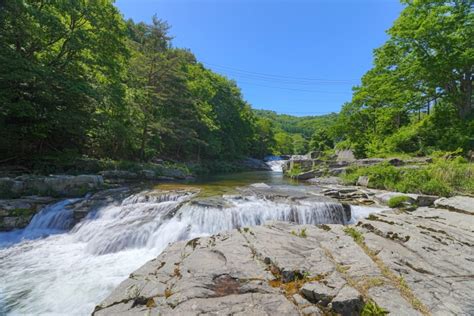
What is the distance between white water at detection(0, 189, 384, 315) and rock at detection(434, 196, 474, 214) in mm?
3017

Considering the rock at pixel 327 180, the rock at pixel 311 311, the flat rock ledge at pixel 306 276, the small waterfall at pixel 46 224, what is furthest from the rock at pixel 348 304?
the rock at pixel 327 180

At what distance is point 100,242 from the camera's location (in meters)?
6.61

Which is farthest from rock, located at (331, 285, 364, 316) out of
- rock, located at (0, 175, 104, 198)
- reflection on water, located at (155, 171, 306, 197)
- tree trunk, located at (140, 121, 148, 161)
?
tree trunk, located at (140, 121, 148, 161)

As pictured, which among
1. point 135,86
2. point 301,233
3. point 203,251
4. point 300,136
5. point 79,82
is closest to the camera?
point 203,251

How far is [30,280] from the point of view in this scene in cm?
489

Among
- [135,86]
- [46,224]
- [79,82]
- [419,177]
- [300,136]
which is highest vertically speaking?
[300,136]

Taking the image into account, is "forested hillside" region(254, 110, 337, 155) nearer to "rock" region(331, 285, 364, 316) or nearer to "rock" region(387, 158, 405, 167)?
"rock" region(387, 158, 405, 167)

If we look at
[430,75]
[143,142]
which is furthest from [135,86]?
[430,75]

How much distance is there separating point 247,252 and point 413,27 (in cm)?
1963

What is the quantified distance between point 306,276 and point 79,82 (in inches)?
484

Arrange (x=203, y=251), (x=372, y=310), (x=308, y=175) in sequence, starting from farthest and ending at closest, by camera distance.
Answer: (x=308, y=175)
(x=203, y=251)
(x=372, y=310)

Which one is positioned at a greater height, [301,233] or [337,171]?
[337,171]

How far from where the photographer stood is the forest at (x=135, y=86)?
10.2 meters

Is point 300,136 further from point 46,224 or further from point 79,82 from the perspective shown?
point 46,224
